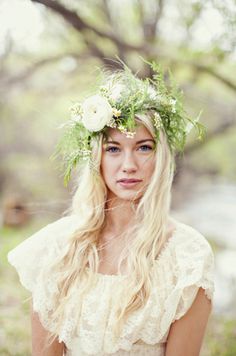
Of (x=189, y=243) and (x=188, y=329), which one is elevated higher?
(x=189, y=243)

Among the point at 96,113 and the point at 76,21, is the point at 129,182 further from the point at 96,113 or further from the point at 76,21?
the point at 76,21

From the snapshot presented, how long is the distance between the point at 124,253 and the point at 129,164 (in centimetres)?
35

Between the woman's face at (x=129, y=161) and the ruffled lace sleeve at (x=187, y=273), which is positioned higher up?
the woman's face at (x=129, y=161)

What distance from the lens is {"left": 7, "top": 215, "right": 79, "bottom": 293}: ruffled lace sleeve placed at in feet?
6.71

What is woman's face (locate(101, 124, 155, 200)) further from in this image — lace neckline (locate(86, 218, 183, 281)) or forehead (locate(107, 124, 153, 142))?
lace neckline (locate(86, 218, 183, 281))

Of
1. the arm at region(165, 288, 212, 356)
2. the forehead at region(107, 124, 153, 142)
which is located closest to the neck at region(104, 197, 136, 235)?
the forehead at region(107, 124, 153, 142)

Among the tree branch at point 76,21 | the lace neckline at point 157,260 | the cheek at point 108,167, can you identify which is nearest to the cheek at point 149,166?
the cheek at point 108,167

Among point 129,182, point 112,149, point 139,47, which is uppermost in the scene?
point 139,47

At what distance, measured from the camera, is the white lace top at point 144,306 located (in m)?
1.87

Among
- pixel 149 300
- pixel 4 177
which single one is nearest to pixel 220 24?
pixel 149 300

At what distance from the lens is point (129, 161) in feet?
6.21

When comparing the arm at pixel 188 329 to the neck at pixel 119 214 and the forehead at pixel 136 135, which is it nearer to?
the neck at pixel 119 214

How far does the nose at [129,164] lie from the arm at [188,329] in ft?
1.52

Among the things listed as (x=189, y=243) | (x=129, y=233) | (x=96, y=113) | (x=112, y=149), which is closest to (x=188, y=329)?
(x=189, y=243)
